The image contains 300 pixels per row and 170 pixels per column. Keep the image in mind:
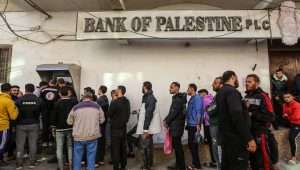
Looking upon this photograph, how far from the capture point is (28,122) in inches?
237

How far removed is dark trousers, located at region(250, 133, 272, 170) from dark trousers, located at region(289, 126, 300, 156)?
88.6 inches

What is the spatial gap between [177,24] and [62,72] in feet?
11.2

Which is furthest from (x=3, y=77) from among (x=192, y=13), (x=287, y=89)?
(x=287, y=89)

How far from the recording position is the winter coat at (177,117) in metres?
5.85

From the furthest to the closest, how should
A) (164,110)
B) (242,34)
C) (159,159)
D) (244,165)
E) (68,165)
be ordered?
1. (164,110)
2. (242,34)
3. (159,159)
4. (68,165)
5. (244,165)

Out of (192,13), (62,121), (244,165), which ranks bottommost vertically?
(244,165)

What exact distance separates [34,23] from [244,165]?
7303 millimetres

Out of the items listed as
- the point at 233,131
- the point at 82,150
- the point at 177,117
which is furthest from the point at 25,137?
the point at 233,131

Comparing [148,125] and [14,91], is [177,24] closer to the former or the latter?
[148,125]

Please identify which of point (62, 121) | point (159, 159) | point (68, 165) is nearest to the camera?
point (62, 121)

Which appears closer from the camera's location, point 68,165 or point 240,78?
point 68,165

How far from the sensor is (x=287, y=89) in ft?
25.4

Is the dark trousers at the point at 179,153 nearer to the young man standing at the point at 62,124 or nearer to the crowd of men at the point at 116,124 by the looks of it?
the crowd of men at the point at 116,124

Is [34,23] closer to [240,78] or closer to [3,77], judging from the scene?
[3,77]
